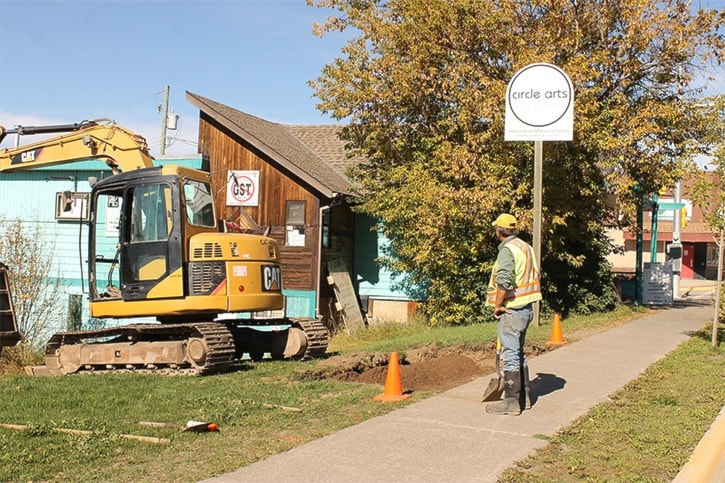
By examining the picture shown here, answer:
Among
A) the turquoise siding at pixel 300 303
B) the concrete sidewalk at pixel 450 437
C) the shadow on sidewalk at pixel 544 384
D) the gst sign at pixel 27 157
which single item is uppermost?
the gst sign at pixel 27 157

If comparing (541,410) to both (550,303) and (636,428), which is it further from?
(550,303)

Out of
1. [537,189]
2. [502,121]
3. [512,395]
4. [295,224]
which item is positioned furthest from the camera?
[295,224]

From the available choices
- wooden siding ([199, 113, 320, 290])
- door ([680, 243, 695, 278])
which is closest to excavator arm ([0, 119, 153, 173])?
wooden siding ([199, 113, 320, 290])

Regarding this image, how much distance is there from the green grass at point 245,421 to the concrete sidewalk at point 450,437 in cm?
24

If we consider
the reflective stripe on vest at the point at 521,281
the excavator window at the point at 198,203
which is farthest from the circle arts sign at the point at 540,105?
the reflective stripe on vest at the point at 521,281

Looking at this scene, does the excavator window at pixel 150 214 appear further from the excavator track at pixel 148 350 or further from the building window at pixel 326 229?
the building window at pixel 326 229

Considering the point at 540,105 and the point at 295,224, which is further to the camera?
the point at 295,224

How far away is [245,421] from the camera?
7.79m

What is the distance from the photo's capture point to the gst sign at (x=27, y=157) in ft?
46.2

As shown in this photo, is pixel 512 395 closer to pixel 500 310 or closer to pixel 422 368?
pixel 500 310

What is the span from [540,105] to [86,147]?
8.09 meters

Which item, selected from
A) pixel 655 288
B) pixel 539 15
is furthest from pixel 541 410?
pixel 655 288

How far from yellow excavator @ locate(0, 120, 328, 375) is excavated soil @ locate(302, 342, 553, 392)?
4.74 feet

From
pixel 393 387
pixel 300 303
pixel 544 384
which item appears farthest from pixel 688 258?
pixel 393 387
